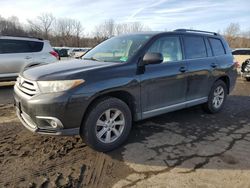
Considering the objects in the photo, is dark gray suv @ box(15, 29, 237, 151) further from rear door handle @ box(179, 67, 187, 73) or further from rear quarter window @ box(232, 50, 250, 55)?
rear quarter window @ box(232, 50, 250, 55)

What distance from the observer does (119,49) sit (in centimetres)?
454

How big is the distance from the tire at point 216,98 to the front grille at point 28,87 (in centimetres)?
375

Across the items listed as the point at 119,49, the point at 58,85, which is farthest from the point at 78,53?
the point at 58,85

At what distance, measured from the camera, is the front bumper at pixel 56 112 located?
3.34 metres

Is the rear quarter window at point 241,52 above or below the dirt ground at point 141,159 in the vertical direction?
above

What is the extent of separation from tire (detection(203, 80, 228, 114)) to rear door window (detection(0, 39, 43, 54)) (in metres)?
6.72

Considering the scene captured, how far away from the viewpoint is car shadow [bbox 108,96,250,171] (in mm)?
3582

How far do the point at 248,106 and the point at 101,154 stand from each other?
465 centimetres

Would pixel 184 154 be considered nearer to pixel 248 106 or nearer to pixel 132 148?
pixel 132 148

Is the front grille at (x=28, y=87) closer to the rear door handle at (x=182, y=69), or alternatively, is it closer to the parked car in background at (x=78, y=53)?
the parked car in background at (x=78, y=53)

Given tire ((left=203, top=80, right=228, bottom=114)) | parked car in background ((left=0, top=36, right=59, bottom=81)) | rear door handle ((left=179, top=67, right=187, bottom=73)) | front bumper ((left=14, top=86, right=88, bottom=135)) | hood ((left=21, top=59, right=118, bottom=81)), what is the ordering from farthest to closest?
parked car in background ((left=0, top=36, right=59, bottom=81)) < tire ((left=203, top=80, right=228, bottom=114)) < rear door handle ((left=179, top=67, right=187, bottom=73)) < hood ((left=21, top=59, right=118, bottom=81)) < front bumper ((left=14, top=86, right=88, bottom=135))

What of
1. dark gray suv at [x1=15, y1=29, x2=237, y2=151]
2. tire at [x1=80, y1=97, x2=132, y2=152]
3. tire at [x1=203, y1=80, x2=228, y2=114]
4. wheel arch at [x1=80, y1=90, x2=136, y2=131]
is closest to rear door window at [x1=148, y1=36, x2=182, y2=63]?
dark gray suv at [x1=15, y1=29, x2=237, y2=151]

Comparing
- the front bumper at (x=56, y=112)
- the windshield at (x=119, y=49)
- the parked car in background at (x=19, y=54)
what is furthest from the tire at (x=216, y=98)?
the parked car in background at (x=19, y=54)

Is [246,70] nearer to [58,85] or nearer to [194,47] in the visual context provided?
[194,47]
